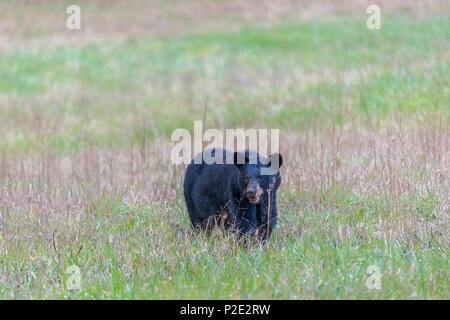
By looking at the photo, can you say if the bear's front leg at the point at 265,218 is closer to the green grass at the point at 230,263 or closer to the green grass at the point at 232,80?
the green grass at the point at 230,263

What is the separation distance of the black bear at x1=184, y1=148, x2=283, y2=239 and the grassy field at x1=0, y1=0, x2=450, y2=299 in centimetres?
19

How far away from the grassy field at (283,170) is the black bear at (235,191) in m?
0.19

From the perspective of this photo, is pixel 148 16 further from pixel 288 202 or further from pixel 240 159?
pixel 240 159

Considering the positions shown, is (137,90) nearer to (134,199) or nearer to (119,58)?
(119,58)

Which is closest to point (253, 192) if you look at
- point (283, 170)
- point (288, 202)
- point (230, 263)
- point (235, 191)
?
point (235, 191)

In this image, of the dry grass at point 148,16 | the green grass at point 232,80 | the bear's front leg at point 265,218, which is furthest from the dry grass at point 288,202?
the dry grass at point 148,16

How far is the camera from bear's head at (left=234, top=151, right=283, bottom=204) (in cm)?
514

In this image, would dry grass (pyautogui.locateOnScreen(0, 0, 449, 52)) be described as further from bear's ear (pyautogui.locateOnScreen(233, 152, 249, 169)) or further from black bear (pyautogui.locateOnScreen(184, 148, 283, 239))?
bear's ear (pyautogui.locateOnScreen(233, 152, 249, 169))

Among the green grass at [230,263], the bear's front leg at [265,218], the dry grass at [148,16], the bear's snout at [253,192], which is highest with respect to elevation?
the dry grass at [148,16]

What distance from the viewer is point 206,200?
597cm

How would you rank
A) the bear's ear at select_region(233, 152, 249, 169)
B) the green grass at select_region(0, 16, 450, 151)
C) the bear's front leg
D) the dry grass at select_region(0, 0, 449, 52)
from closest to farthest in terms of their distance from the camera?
1. the bear's ear at select_region(233, 152, 249, 169)
2. the bear's front leg
3. the green grass at select_region(0, 16, 450, 151)
4. the dry grass at select_region(0, 0, 449, 52)

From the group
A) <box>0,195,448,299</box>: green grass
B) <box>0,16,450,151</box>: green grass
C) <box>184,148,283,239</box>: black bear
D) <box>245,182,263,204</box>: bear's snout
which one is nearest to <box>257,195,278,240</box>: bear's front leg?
<box>184,148,283,239</box>: black bear

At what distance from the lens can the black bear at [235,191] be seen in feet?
17.3

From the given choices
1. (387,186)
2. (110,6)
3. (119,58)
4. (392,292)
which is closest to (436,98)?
(387,186)
